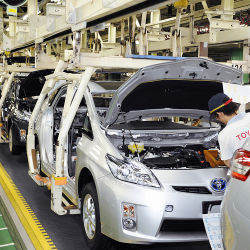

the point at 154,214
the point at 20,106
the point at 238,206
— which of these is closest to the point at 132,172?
the point at 154,214

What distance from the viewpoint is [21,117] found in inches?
290

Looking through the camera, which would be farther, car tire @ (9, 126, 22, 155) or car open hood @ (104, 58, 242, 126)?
car tire @ (9, 126, 22, 155)

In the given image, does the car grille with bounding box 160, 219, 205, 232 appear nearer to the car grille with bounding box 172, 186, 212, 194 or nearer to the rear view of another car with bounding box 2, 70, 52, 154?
the car grille with bounding box 172, 186, 212, 194

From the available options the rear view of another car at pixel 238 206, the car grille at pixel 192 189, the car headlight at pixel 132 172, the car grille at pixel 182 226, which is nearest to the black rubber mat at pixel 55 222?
the car grille at pixel 182 226

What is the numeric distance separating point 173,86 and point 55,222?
2.12 meters

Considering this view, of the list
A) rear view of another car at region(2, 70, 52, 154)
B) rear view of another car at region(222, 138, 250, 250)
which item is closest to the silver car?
rear view of another car at region(222, 138, 250, 250)

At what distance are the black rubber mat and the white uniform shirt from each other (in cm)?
90

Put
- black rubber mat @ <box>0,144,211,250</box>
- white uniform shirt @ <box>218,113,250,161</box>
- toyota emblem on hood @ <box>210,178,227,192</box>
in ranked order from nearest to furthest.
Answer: white uniform shirt @ <box>218,113,250,161</box>
toyota emblem on hood @ <box>210,178,227,192</box>
black rubber mat @ <box>0,144,211,250</box>

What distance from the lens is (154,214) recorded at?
297 cm

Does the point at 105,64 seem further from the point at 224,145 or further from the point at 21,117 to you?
the point at 21,117

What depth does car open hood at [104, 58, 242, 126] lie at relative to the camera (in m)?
3.45

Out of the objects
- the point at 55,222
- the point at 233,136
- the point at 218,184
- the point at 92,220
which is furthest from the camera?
the point at 55,222

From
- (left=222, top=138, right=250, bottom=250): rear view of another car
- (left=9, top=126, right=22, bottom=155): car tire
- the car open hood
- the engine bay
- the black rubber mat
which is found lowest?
the black rubber mat

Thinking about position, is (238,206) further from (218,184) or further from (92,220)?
(92,220)
